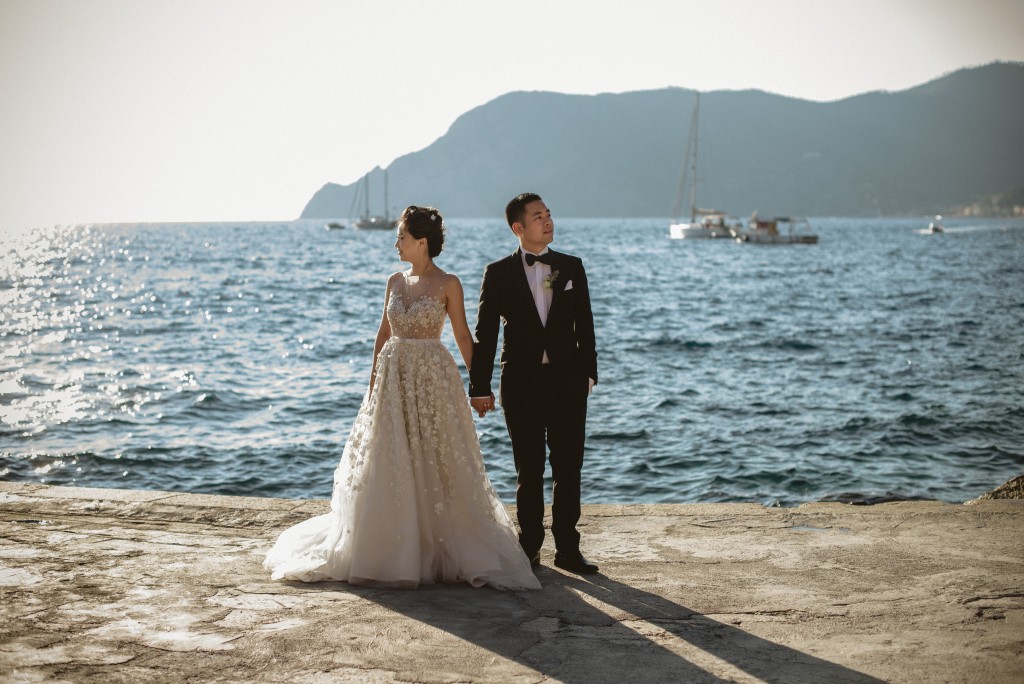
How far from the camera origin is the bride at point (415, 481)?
505cm

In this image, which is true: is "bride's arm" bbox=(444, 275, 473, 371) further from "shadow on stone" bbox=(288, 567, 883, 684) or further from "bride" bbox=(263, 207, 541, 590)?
"shadow on stone" bbox=(288, 567, 883, 684)

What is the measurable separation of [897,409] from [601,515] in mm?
11186

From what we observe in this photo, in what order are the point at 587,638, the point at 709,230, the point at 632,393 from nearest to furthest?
the point at 587,638
the point at 632,393
the point at 709,230

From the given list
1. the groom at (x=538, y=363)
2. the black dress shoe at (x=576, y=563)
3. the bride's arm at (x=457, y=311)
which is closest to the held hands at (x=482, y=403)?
the groom at (x=538, y=363)

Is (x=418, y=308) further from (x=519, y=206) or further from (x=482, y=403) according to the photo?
(x=519, y=206)

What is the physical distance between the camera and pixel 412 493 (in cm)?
515

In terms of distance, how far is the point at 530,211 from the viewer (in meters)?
5.30

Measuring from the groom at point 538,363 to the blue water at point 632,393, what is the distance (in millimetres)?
5919

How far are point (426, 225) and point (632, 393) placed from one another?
1318 centimetres

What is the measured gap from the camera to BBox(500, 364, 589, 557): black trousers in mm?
5367

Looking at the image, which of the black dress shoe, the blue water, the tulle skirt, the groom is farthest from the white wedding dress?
the blue water

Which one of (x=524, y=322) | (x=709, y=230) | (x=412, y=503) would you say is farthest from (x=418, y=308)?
(x=709, y=230)

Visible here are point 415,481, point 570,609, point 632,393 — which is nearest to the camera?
point 570,609

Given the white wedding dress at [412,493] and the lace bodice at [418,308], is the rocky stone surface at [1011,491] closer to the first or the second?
the white wedding dress at [412,493]
